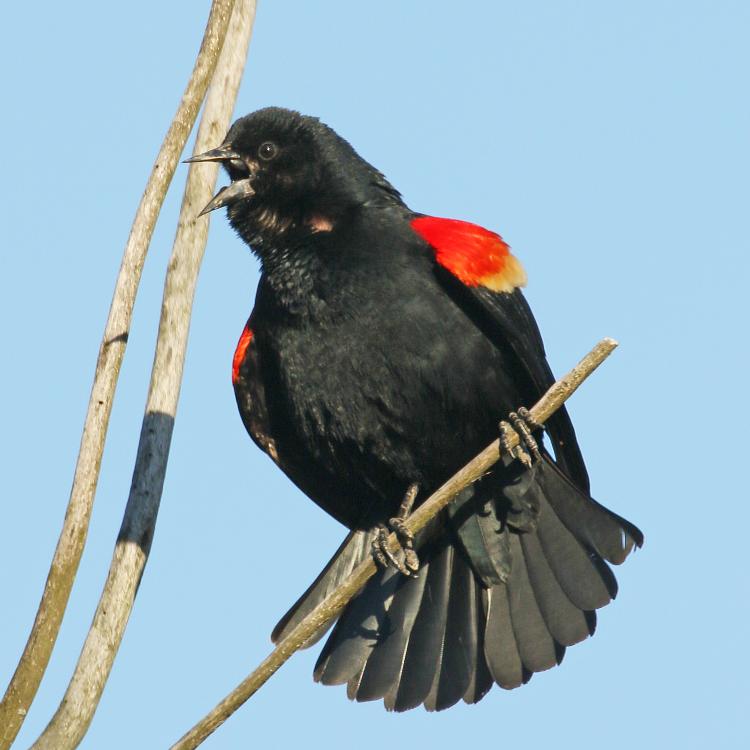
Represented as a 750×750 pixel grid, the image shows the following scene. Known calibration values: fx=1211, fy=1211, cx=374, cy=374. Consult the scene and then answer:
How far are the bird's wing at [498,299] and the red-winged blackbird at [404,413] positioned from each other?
0.01 metres

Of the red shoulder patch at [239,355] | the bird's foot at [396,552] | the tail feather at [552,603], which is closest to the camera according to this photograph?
the bird's foot at [396,552]

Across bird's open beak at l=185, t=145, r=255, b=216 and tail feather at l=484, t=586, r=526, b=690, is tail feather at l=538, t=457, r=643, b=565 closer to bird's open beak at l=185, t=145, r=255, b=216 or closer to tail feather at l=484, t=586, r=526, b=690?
tail feather at l=484, t=586, r=526, b=690

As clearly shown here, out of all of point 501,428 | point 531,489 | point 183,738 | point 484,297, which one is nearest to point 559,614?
point 531,489

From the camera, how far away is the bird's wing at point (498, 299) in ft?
18.0

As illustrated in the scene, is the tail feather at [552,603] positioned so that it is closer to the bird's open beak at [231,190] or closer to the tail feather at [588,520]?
the tail feather at [588,520]

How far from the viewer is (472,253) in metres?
5.55

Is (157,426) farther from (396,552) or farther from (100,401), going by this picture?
(396,552)

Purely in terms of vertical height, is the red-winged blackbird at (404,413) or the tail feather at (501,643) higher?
the red-winged blackbird at (404,413)

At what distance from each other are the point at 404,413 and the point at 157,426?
1.48m

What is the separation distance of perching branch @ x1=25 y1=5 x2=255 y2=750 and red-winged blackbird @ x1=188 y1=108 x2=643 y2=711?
0.31 metres

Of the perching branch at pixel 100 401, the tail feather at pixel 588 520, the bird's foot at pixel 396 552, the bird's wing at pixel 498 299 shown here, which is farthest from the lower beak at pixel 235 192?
the tail feather at pixel 588 520

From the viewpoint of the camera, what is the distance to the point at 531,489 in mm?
5785

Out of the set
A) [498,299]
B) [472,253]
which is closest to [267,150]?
[472,253]

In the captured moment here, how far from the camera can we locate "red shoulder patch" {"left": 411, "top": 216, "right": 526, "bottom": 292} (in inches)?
216
